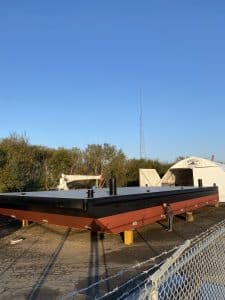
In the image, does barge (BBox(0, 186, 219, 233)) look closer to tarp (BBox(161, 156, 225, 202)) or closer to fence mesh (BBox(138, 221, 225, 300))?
fence mesh (BBox(138, 221, 225, 300))

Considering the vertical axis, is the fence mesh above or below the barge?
below

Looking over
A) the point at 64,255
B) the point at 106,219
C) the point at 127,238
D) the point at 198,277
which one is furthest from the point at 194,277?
the point at 127,238

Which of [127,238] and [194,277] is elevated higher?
[194,277]

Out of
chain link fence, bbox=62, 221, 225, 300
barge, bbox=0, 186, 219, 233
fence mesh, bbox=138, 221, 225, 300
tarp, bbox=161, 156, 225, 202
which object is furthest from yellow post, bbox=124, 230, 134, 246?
tarp, bbox=161, 156, 225, 202

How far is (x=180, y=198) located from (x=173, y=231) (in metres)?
1.62

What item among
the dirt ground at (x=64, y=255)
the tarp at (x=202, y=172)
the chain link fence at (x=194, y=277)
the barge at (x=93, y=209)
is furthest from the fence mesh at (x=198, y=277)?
the tarp at (x=202, y=172)

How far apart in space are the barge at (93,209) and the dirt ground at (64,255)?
1.92 feet

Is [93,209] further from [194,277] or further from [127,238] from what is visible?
[194,277]

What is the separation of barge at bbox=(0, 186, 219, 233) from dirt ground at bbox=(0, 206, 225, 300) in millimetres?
584

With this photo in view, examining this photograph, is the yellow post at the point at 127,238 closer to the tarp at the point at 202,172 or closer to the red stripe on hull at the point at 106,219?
the red stripe on hull at the point at 106,219

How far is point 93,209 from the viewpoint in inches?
344

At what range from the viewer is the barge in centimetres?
888

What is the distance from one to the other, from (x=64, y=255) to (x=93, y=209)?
3.94 feet

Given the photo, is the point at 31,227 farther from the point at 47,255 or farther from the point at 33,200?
the point at 47,255
